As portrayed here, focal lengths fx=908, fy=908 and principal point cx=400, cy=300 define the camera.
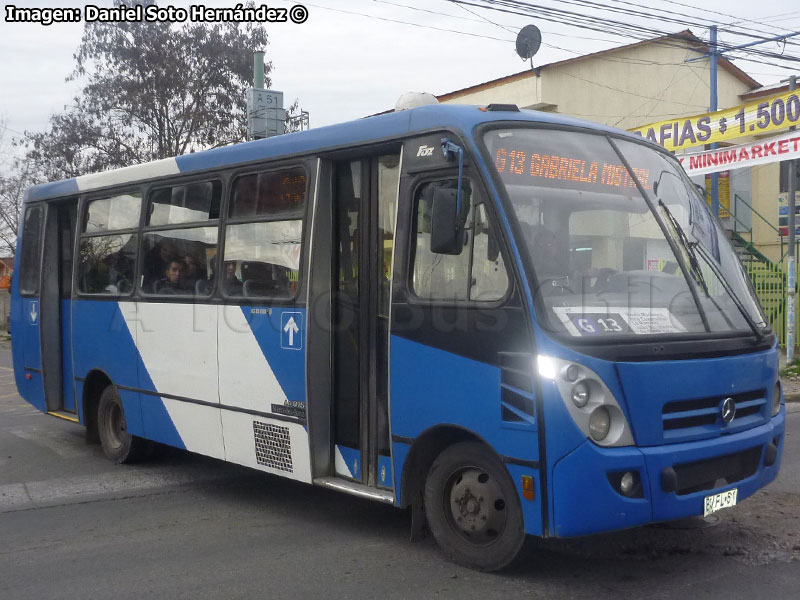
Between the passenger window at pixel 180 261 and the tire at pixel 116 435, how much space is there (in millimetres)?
1368

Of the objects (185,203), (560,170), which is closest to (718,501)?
(560,170)

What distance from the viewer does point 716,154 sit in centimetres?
1441

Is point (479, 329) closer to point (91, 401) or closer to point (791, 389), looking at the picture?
point (91, 401)

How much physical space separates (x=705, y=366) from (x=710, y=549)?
1349mm

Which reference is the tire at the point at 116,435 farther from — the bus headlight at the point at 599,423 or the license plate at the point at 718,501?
the license plate at the point at 718,501

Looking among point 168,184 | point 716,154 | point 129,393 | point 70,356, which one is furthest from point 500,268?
point 716,154

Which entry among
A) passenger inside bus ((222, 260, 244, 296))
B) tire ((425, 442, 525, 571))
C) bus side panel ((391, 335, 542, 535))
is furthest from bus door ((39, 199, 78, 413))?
tire ((425, 442, 525, 571))

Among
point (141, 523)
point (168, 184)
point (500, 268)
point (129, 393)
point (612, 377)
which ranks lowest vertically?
point (141, 523)

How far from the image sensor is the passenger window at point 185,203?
295 inches

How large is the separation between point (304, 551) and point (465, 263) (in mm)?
2193

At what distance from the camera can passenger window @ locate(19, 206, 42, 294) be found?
33.4ft

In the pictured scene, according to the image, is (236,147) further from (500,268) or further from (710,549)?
(710,549)

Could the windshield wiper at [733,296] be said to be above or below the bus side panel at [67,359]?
above

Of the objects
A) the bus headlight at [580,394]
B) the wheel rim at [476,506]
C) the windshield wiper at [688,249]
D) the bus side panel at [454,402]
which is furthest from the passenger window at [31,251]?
the bus headlight at [580,394]
